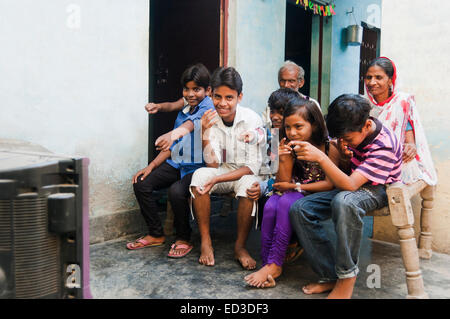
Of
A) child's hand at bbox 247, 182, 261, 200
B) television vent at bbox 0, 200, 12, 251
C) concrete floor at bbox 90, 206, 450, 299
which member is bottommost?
concrete floor at bbox 90, 206, 450, 299

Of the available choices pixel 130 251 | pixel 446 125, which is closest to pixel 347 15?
pixel 446 125

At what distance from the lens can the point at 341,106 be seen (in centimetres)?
216

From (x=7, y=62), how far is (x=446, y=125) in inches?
125

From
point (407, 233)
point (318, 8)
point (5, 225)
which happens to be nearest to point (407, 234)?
point (407, 233)

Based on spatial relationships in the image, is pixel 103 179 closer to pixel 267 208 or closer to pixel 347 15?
pixel 267 208

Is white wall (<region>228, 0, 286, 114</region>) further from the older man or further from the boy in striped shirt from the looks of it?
the boy in striped shirt

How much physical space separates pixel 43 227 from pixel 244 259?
1647mm

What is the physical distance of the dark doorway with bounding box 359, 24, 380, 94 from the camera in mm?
7016

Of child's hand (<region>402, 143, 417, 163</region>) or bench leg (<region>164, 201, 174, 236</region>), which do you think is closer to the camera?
child's hand (<region>402, 143, 417, 163</region>)

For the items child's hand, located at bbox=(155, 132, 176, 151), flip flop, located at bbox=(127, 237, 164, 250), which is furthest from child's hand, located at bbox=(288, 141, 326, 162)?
flip flop, located at bbox=(127, 237, 164, 250)

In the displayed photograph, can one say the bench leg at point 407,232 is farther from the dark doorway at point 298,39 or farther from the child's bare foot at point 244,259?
the dark doorway at point 298,39

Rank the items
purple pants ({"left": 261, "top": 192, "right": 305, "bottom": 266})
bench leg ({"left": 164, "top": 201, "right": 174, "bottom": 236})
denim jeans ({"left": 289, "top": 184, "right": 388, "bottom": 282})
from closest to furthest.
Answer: denim jeans ({"left": 289, "top": 184, "right": 388, "bottom": 282}), purple pants ({"left": 261, "top": 192, "right": 305, "bottom": 266}), bench leg ({"left": 164, "top": 201, "right": 174, "bottom": 236})

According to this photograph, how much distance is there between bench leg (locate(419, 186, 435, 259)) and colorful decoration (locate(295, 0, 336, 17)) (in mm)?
3447

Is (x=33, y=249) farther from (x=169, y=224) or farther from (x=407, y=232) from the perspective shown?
(x=169, y=224)
